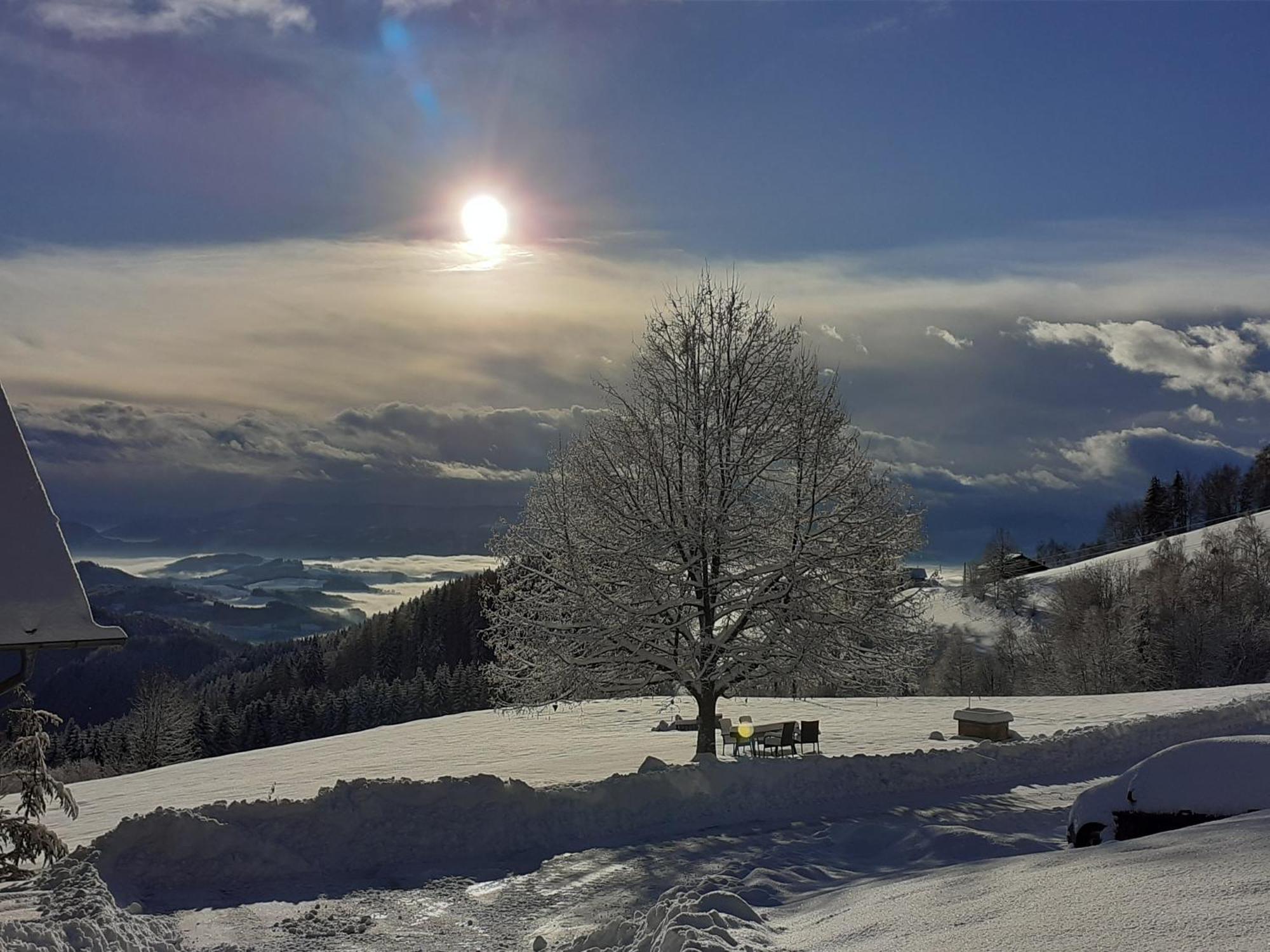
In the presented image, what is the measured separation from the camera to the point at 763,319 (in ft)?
62.1

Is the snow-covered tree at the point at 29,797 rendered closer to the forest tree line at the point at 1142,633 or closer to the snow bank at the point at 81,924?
the snow bank at the point at 81,924

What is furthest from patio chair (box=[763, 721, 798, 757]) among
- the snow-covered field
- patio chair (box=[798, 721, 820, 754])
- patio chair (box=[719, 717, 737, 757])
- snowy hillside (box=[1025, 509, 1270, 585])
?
snowy hillside (box=[1025, 509, 1270, 585])

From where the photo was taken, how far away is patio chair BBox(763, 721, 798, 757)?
70.1 ft

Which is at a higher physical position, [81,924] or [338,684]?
[81,924]

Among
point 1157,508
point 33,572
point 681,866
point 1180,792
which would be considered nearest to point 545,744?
point 681,866

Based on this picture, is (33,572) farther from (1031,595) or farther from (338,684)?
(1031,595)

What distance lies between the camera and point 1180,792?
1054 centimetres

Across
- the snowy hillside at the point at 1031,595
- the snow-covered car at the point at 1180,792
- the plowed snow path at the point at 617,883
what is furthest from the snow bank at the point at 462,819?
the snowy hillside at the point at 1031,595

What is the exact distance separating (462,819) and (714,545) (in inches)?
270

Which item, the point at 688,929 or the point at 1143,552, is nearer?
the point at 688,929

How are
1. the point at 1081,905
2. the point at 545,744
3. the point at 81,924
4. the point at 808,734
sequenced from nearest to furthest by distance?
the point at 1081,905 → the point at 81,924 → the point at 808,734 → the point at 545,744

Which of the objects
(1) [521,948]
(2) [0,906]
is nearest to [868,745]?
(1) [521,948]

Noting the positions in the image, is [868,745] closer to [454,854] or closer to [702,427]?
[702,427]

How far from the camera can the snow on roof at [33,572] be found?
976cm
